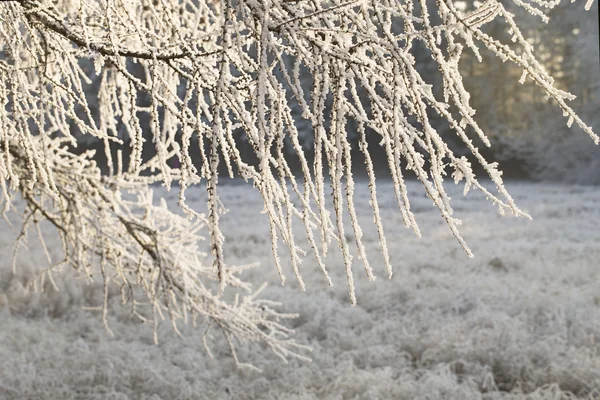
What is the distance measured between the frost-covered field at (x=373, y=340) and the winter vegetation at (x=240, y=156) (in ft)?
0.15

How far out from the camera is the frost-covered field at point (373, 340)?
17.2ft

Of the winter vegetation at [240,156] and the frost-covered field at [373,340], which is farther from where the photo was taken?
the frost-covered field at [373,340]

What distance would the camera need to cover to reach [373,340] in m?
6.46

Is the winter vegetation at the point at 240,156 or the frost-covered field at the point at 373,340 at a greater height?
the winter vegetation at the point at 240,156

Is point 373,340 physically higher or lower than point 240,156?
lower

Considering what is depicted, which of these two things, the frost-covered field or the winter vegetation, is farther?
the frost-covered field

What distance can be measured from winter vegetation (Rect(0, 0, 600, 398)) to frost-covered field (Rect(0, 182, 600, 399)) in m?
0.05

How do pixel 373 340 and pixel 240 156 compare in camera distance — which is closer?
pixel 240 156

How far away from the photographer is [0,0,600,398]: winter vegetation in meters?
1.14

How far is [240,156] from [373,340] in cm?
255

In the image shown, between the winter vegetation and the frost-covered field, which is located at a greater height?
the winter vegetation

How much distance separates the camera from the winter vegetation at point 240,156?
1.14 metres

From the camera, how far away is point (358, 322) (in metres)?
7.13

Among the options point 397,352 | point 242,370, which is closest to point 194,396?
point 242,370
